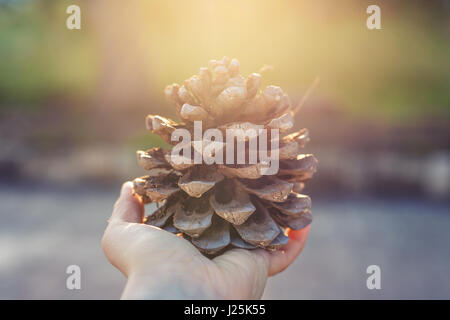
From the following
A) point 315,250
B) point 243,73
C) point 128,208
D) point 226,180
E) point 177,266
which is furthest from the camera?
point 243,73

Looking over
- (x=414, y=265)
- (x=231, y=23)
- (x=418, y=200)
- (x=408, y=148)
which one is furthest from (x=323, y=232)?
(x=231, y=23)

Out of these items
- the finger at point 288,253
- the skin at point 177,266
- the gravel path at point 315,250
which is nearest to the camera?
the skin at point 177,266

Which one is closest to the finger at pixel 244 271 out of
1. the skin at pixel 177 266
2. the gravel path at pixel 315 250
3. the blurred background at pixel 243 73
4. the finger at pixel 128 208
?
the skin at pixel 177 266

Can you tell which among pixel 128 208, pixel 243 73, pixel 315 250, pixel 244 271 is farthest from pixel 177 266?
pixel 243 73

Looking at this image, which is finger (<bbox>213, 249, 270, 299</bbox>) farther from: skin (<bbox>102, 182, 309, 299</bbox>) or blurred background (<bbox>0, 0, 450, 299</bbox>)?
blurred background (<bbox>0, 0, 450, 299</bbox>)

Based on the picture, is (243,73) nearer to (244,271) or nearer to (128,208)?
(128,208)

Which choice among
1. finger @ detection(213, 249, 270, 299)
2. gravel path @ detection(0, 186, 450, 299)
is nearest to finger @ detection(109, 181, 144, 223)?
finger @ detection(213, 249, 270, 299)

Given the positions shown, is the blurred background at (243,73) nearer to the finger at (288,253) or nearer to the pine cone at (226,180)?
the finger at (288,253)
